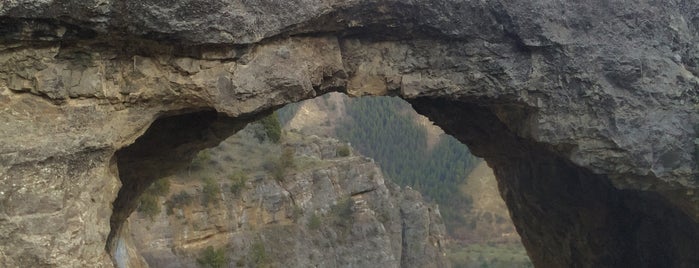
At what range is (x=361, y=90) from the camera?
9.70 metres

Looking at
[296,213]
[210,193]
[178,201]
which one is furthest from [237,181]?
[296,213]

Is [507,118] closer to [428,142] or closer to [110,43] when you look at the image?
[110,43]

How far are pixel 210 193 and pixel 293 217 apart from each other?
5.62 m

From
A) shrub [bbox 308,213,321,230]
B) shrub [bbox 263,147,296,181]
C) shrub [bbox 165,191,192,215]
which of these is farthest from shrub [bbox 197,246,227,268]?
shrub [bbox 308,213,321,230]

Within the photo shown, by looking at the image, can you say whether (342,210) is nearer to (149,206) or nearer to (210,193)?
(210,193)

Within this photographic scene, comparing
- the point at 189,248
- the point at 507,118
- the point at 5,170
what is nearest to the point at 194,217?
the point at 189,248

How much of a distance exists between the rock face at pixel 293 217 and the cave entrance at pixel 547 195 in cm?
1720

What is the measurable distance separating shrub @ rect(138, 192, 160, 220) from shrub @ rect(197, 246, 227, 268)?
9.33 ft

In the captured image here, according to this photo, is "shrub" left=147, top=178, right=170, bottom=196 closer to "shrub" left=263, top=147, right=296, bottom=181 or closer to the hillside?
"shrub" left=263, top=147, right=296, bottom=181

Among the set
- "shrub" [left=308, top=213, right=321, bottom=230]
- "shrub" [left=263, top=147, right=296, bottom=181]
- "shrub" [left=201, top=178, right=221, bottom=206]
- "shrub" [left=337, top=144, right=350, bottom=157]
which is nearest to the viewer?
"shrub" [left=201, top=178, right=221, bottom=206]

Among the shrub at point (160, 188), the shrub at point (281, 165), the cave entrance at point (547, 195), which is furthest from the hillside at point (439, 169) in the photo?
the cave entrance at point (547, 195)

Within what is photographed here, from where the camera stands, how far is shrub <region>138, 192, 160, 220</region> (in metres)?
30.2

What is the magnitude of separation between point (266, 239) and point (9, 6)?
29.1 m

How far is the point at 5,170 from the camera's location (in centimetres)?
688
